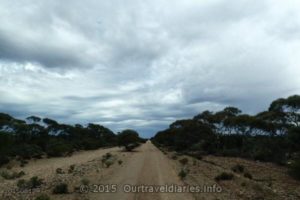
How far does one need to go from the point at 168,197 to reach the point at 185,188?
3012mm

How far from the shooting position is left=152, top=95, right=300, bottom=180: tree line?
52094 mm

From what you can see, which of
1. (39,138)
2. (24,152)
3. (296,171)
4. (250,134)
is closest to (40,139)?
(39,138)

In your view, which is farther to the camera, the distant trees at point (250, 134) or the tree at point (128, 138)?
the tree at point (128, 138)

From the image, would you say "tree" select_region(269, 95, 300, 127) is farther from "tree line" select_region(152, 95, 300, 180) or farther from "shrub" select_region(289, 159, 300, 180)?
"shrub" select_region(289, 159, 300, 180)

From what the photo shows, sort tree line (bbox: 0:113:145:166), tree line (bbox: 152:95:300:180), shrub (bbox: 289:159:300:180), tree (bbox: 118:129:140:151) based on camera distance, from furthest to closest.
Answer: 1. tree (bbox: 118:129:140:151)
2. tree line (bbox: 0:113:145:166)
3. tree line (bbox: 152:95:300:180)
4. shrub (bbox: 289:159:300:180)

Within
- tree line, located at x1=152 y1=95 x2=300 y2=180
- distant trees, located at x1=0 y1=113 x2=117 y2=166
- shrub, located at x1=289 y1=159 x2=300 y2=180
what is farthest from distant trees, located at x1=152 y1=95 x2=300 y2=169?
distant trees, located at x1=0 y1=113 x2=117 y2=166

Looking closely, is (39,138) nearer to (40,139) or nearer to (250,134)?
(40,139)

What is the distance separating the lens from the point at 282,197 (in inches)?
707

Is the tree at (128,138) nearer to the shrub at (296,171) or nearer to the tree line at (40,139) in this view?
the tree line at (40,139)

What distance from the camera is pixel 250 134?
72562mm

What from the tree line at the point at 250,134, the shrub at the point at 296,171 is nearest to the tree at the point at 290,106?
the tree line at the point at 250,134

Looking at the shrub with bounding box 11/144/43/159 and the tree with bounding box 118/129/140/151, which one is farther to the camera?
the tree with bounding box 118/129/140/151

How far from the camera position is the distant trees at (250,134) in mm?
52228

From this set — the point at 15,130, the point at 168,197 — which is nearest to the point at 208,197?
the point at 168,197
